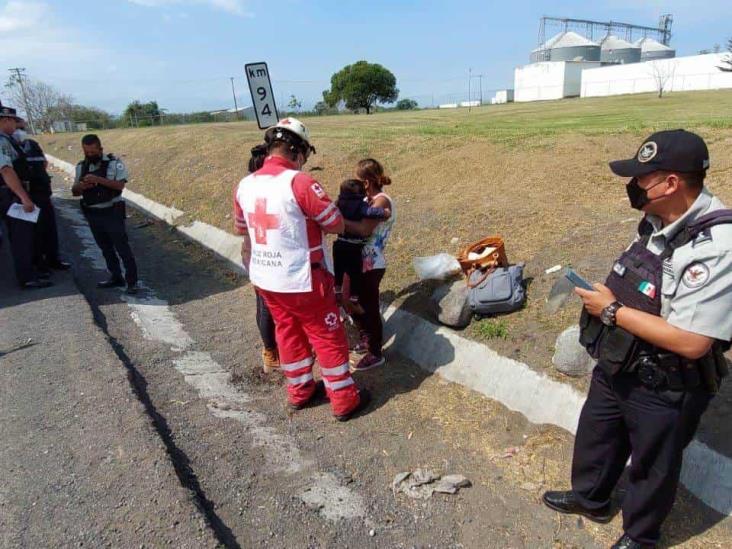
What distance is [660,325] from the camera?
2301mm

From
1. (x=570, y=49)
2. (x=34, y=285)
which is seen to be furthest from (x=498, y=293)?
(x=570, y=49)

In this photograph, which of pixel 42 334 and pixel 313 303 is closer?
pixel 313 303

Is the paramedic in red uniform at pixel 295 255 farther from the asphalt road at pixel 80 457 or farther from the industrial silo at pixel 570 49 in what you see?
the industrial silo at pixel 570 49

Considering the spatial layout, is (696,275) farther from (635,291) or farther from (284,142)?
(284,142)

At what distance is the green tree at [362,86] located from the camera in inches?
2749

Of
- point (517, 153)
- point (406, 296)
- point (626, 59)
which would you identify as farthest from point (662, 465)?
point (626, 59)

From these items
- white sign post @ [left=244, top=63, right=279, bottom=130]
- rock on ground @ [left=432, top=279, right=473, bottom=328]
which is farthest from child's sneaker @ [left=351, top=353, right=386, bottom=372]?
white sign post @ [left=244, top=63, right=279, bottom=130]

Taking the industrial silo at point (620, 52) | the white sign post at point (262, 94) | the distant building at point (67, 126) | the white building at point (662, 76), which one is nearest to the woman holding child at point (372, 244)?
the white sign post at point (262, 94)

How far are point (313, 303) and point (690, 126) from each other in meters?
10.1

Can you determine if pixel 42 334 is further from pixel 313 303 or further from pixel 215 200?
pixel 215 200

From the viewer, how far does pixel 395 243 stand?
7207 millimetres

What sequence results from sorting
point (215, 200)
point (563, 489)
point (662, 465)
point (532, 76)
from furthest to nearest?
point (532, 76), point (215, 200), point (563, 489), point (662, 465)

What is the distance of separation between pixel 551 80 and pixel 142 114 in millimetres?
51766

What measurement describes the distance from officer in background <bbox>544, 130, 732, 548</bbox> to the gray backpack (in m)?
2.05
